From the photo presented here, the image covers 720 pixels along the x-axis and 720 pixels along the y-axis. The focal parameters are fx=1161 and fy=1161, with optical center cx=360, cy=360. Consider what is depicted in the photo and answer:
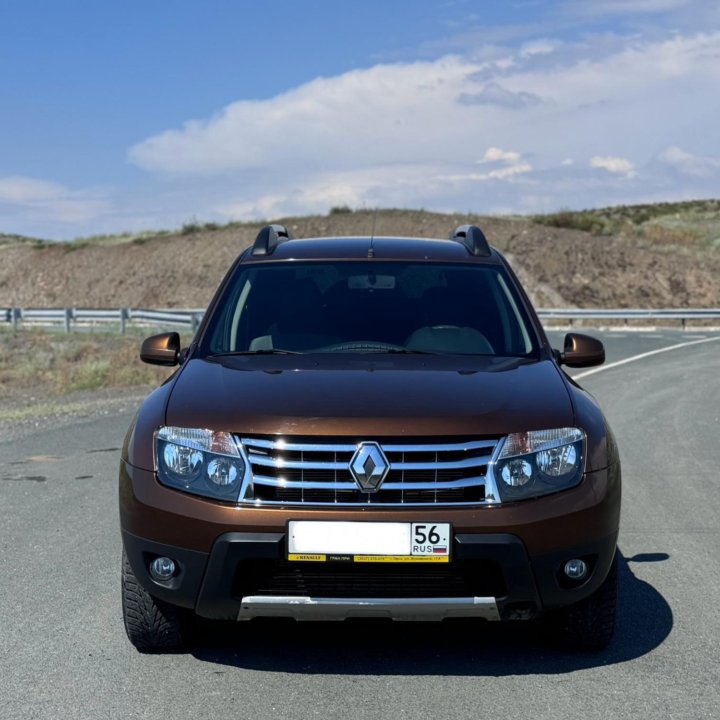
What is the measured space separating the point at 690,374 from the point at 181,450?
53.5 feet

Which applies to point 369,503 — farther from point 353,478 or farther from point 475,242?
point 475,242

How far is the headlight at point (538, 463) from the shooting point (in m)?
4.32

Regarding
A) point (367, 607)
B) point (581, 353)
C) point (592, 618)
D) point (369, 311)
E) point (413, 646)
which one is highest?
point (369, 311)

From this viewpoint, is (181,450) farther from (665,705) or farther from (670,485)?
(670,485)

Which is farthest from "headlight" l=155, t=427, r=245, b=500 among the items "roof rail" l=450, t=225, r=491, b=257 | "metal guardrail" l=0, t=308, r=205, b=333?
"metal guardrail" l=0, t=308, r=205, b=333

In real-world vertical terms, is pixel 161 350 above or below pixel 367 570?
above

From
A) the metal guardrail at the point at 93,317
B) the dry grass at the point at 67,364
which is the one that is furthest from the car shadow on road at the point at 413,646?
the metal guardrail at the point at 93,317

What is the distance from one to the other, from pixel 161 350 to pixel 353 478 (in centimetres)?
188

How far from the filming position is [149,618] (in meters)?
4.67

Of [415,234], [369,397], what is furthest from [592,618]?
[415,234]

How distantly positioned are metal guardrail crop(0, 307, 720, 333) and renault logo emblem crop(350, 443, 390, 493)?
30.6 m

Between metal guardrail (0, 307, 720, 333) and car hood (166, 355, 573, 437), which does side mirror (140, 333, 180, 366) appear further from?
metal guardrail (0, 307, 720, 333)

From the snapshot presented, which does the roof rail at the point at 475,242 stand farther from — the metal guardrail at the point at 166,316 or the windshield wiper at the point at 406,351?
the metal guardrail at the point at 166,316

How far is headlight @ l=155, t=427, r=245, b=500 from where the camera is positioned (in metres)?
4.32
